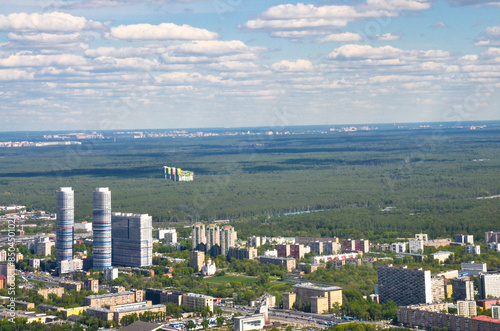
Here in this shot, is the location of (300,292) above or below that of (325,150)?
below

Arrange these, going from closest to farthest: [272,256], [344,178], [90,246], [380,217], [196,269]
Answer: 1. [196,269]
2. [272,256]
3. [90,246]
4. [380,217]
5. [344,178]

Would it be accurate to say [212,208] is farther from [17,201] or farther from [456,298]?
[456,298]

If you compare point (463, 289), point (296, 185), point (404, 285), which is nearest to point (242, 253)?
point (404, 285)

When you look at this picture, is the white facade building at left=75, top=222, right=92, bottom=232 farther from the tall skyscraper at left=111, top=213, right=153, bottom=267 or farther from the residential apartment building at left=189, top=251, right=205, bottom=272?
the residential apartment building at left=189, top=251, right=205, bottom=272

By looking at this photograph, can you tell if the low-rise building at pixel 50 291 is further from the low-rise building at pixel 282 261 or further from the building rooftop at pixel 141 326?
the low-rise building at pixel 282 261

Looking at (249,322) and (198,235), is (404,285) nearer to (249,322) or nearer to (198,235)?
(249,322)

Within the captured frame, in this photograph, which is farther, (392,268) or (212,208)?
(212,208)

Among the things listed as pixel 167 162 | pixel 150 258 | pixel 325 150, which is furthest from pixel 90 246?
pixel 325 150

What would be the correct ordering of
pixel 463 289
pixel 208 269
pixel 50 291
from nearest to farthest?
pixel 463 289, pixel 50 291, pixel 208 269
